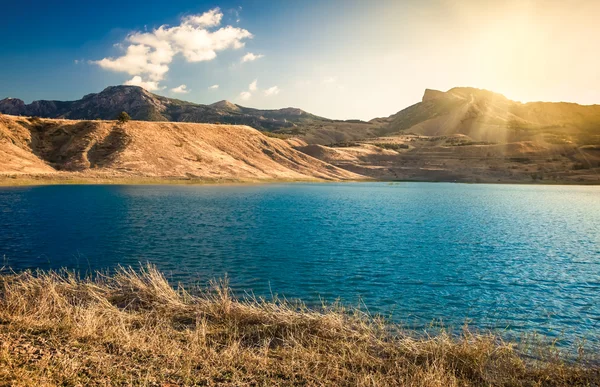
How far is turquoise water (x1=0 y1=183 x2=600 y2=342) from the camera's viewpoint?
17562 millimetres

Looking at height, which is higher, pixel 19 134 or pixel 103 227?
pixel 19 134

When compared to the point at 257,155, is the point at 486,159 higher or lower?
higher

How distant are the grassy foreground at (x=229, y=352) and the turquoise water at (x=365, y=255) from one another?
4.32 m

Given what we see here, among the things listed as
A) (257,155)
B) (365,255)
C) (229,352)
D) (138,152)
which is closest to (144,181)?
(138,152)

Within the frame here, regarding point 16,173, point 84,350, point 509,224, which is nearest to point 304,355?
point 84,350

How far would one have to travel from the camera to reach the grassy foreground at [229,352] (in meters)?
8.69

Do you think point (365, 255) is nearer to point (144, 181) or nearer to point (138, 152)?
point (144, 181)

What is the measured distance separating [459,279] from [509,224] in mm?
26186

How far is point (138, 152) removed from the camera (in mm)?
108062

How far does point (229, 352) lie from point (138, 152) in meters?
109

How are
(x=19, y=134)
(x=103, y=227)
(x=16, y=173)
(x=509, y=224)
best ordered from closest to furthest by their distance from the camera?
(x=103, y=227) → (x=509, y=224) → (x=16, y=173) → (x=19, y=134)

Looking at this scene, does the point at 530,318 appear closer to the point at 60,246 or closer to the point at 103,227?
the point at 60,246

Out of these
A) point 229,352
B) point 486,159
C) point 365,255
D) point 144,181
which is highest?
point 486,159

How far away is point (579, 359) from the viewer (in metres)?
11.6
